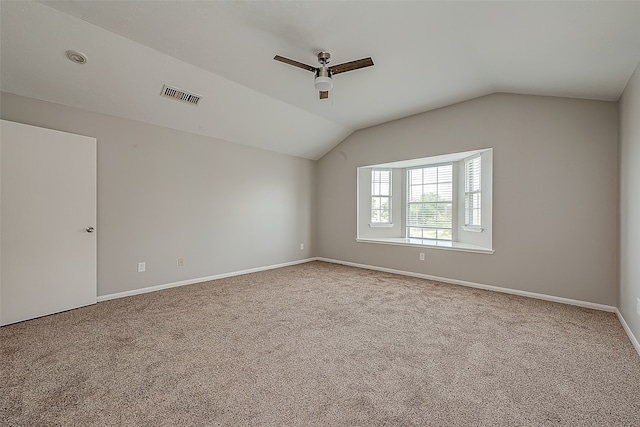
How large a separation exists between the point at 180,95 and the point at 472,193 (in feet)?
15.2

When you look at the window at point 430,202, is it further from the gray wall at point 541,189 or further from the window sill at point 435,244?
the gray wall at point 541,189

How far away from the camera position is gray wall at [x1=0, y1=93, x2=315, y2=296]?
3.48 metres

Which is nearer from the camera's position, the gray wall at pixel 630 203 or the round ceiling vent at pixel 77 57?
the gray wall at pixel 630 203

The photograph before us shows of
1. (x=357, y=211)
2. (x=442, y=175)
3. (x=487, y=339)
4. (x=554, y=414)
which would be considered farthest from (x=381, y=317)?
(x=442, y=175)

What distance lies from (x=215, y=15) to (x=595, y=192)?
4503 millimetres

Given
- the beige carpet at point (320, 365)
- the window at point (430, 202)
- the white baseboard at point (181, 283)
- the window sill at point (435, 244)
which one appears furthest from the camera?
the window at point (430, 202)

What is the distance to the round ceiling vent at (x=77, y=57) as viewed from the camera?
2.66 m

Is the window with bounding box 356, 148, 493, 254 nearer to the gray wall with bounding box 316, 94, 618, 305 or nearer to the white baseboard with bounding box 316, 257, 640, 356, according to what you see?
the gray wall with bounding box 316, 94, 618, 305

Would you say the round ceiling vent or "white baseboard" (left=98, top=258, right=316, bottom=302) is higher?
the round ceiling vent

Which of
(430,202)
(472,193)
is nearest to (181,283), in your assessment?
(430,202)

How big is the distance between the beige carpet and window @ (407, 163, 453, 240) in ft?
6.27

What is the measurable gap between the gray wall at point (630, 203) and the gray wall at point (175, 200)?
482 cm

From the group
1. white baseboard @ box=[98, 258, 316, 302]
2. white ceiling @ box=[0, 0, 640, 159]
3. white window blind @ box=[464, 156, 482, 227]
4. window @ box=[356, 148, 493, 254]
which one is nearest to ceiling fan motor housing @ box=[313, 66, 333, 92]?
white ceiling @ box=[0, 0, 640, 159]

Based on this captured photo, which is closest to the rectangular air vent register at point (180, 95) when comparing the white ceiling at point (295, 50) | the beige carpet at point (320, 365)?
the white ceiling at point (295, 50)
